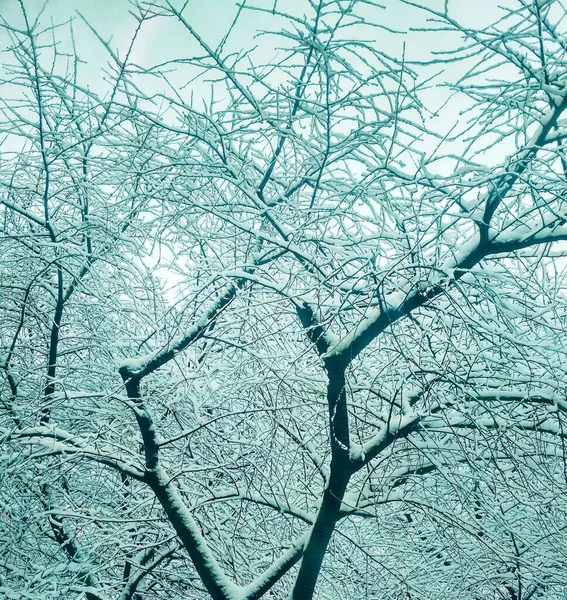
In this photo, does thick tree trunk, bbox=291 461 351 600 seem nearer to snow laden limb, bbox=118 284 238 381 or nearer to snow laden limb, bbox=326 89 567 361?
snow laden limb, bbox=326 89 567 361

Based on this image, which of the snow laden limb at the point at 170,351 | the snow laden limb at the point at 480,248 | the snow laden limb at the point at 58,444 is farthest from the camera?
the snow laden limb at the point at 58,444

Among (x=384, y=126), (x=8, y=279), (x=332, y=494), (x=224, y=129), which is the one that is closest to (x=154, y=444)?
(x=332, y=494)

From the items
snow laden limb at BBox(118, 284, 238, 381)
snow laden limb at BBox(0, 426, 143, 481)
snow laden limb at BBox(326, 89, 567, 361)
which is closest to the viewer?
snow laden limb at BBox(326, 89, 567, 361)

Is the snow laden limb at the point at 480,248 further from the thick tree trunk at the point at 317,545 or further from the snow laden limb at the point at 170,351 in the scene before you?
the thick tree trunk at the point at 317,545

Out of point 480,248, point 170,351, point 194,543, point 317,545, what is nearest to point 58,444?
point 170,351

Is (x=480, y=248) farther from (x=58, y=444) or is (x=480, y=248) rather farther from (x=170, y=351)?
(x=58, y=444)

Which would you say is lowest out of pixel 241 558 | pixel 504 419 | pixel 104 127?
pixel 241 558

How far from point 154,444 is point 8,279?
191 cm

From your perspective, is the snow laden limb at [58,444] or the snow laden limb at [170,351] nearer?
the snow laden limb at [170,351]

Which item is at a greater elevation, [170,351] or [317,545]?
[170,351]

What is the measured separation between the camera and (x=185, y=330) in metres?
3.40

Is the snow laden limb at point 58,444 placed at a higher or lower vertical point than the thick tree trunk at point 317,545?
higher

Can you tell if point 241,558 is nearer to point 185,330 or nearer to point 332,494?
point 332,494

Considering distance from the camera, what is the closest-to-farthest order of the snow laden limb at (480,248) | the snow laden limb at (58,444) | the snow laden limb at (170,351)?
1. the snow laden limb at (480,248)
2. the snow laden limb at (170,351)
3. the snow laden limb at (58,444)
